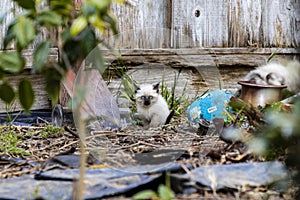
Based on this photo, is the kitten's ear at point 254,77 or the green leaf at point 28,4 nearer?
the green leaf at point 28,4

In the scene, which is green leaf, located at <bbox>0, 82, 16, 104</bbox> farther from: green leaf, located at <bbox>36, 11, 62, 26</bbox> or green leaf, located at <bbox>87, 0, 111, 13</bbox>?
green leaf, located at <bbox>87, 0, 111, 13</bbox>

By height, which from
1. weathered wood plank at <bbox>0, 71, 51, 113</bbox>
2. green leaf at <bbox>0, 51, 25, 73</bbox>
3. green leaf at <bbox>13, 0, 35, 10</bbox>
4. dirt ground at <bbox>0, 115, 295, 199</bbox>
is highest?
green leaf at <bbox>13, 0, 35, 10</bbox>

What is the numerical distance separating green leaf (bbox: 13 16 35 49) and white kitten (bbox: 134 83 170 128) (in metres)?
2.85

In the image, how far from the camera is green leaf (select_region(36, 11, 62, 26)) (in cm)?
152

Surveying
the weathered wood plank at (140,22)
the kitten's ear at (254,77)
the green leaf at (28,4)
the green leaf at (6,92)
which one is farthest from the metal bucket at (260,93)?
the green leaf at (28,4)

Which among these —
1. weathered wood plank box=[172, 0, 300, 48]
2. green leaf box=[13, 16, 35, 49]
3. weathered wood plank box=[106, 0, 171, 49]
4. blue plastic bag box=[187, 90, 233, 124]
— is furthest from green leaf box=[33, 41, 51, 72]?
weathered wood plank box=[172, 0, 300, 48]

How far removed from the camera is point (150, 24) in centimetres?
484

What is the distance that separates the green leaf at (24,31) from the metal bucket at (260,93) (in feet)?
8.46

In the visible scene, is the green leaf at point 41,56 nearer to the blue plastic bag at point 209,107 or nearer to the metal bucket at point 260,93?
the metal bucket at point 260,93

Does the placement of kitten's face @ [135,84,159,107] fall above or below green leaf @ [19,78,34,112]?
below

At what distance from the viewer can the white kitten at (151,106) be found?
172 inches

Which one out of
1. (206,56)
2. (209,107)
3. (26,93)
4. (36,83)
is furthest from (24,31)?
(206,56)

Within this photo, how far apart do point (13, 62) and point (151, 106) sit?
9.19 feet

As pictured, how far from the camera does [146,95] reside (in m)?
4.41
